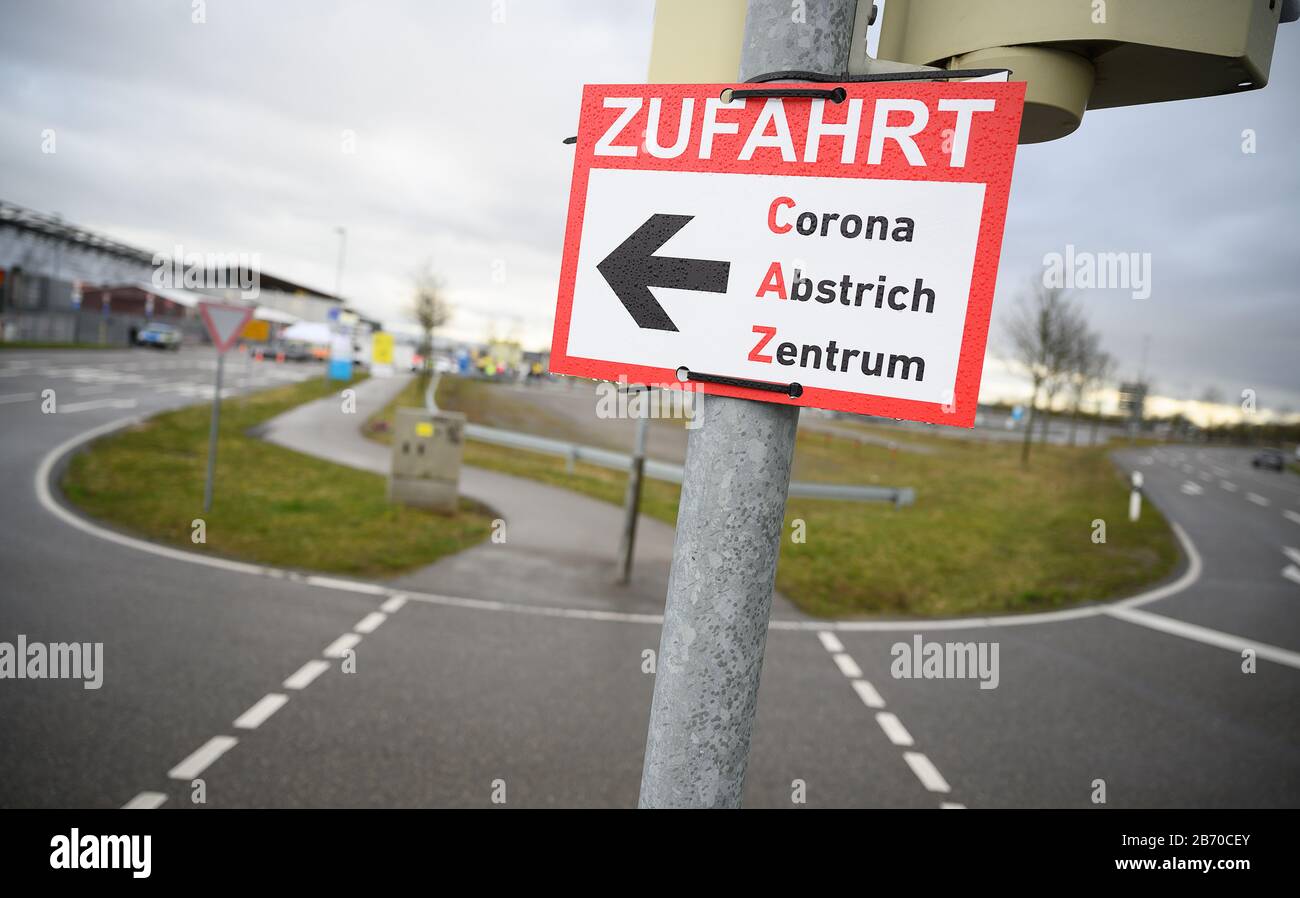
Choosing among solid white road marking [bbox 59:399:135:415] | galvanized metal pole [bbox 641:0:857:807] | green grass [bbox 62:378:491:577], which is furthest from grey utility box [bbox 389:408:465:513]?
solid white road marking [bbox 59:399:135:415]

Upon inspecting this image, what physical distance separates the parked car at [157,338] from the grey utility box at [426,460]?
172ft

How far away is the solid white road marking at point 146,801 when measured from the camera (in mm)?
3828

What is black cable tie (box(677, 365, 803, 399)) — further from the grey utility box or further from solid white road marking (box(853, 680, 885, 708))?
the grey utility box

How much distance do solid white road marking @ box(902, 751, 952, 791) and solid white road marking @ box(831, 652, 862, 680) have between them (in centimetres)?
150

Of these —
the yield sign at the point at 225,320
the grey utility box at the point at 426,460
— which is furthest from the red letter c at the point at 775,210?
the yield sign at the point at 225,320

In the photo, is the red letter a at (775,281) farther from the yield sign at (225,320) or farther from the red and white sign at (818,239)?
the yield sign at (225,320)

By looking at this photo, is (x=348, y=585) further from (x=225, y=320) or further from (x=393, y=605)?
(x=225, y=320)

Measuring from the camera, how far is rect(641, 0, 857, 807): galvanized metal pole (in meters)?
1.17

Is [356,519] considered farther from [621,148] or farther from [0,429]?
[621,148]

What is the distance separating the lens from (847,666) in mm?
7145

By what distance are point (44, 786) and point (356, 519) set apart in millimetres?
7422

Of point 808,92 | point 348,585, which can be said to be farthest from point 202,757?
point 808,92

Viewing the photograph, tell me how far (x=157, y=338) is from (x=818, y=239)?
64.2 meters
